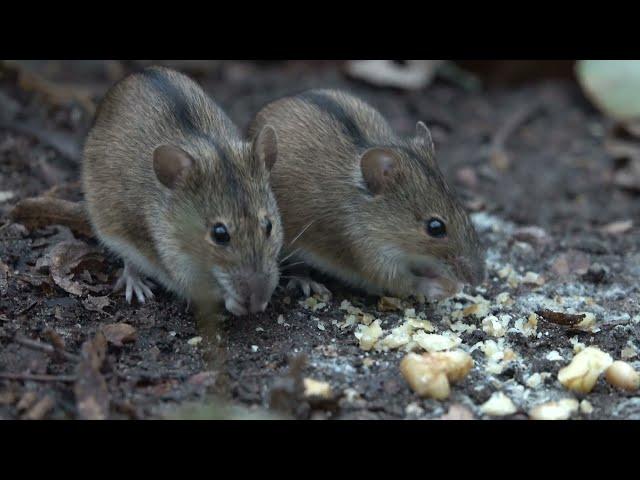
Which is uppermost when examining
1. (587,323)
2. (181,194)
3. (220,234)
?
(181,194)

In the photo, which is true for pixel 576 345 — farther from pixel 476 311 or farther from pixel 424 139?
pixel 424 139

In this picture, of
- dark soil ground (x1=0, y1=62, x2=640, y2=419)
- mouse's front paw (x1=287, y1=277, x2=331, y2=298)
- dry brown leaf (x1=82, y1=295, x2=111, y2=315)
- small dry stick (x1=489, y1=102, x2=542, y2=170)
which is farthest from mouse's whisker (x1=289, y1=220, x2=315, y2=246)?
small dry stick (x1=489, y1=102, x2=542, y2=170)

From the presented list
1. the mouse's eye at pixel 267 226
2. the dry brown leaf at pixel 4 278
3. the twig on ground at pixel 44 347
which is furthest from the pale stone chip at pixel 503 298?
the dry brown leaf at pixel 4 278

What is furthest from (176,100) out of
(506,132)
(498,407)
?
(506,132)

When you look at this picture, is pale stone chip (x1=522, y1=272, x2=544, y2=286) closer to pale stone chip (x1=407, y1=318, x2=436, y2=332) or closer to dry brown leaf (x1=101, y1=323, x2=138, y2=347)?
pale stone chip (x1=407, y1=318, x2=436, y2=332)

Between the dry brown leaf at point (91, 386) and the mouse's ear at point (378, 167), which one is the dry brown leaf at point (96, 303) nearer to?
the dry brown leaf at point (91, 386)

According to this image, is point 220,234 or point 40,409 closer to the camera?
point 40,409

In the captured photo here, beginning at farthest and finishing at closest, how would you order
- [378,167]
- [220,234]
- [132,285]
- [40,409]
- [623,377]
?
[378,167]
[132,285]
[220,234]
[623,377]
[40,409]
